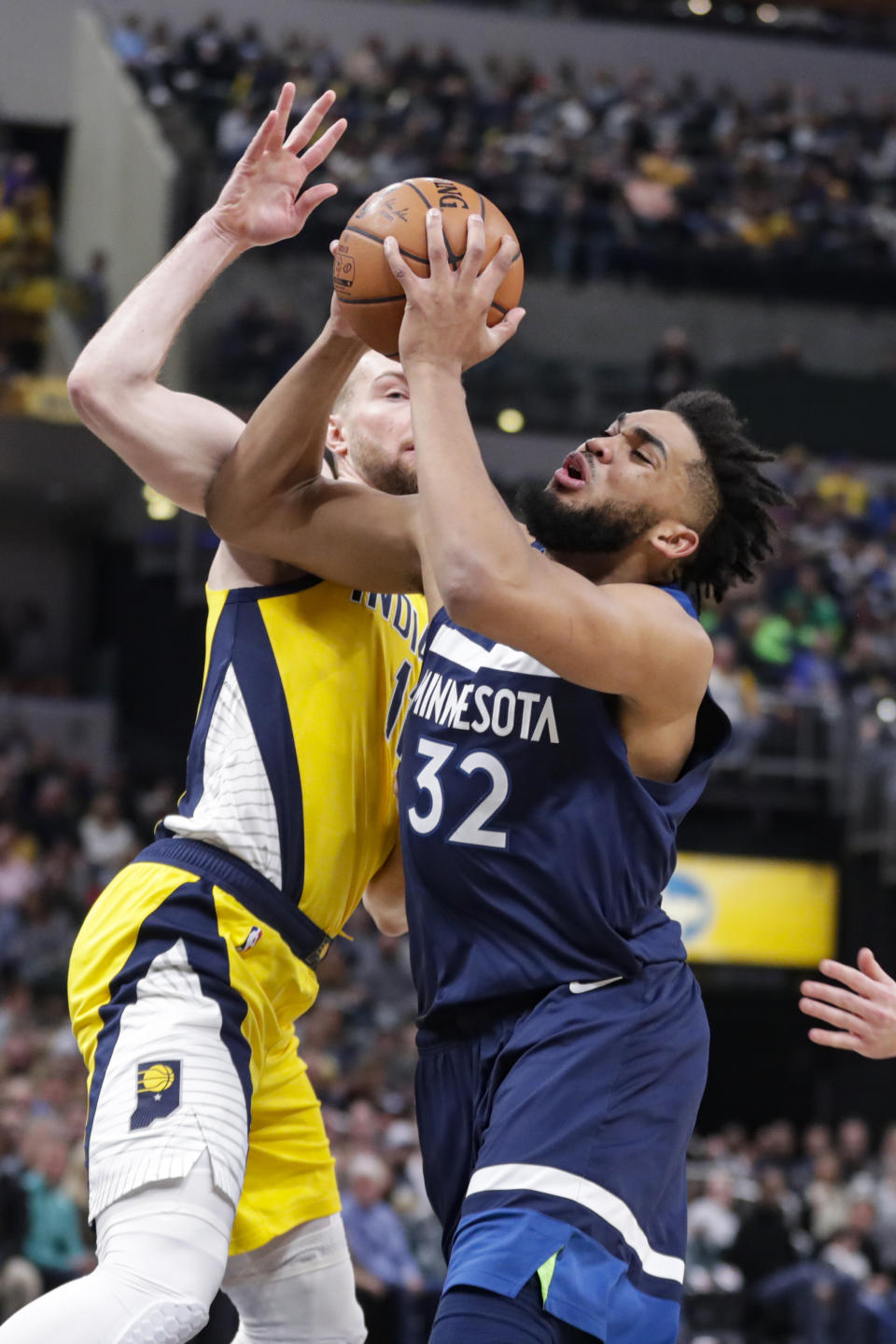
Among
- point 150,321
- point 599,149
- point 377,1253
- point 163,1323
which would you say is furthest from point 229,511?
point 599,149

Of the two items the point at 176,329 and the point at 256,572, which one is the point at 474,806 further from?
the point at 176,329

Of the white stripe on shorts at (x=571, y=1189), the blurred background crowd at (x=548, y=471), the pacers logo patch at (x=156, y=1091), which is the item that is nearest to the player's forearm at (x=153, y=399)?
the pacers logo patch at (x=156, y=1091)

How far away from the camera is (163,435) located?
3906 millimetres

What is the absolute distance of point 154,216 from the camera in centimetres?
1941

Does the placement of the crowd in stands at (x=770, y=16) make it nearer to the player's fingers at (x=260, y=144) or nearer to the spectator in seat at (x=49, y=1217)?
the spectator in seat at (x=49, y=1217)

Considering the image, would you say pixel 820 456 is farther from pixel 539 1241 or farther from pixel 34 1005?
pixel 539 1241

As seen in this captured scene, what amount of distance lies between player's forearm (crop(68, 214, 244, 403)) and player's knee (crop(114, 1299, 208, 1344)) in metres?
1.92

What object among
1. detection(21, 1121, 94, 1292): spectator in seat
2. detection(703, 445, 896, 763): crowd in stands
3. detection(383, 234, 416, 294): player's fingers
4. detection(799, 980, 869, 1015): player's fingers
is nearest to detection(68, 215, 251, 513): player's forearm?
detection(383, 234, 416, 294): player's fingers

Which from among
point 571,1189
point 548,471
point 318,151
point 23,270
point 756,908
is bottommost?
point 756,908

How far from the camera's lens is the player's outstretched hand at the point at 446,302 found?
11.1 ft

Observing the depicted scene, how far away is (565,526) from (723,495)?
38 centimetres

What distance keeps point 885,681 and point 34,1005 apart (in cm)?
871

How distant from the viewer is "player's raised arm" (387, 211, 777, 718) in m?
3.25

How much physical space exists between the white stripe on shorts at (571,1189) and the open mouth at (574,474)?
139 cm
